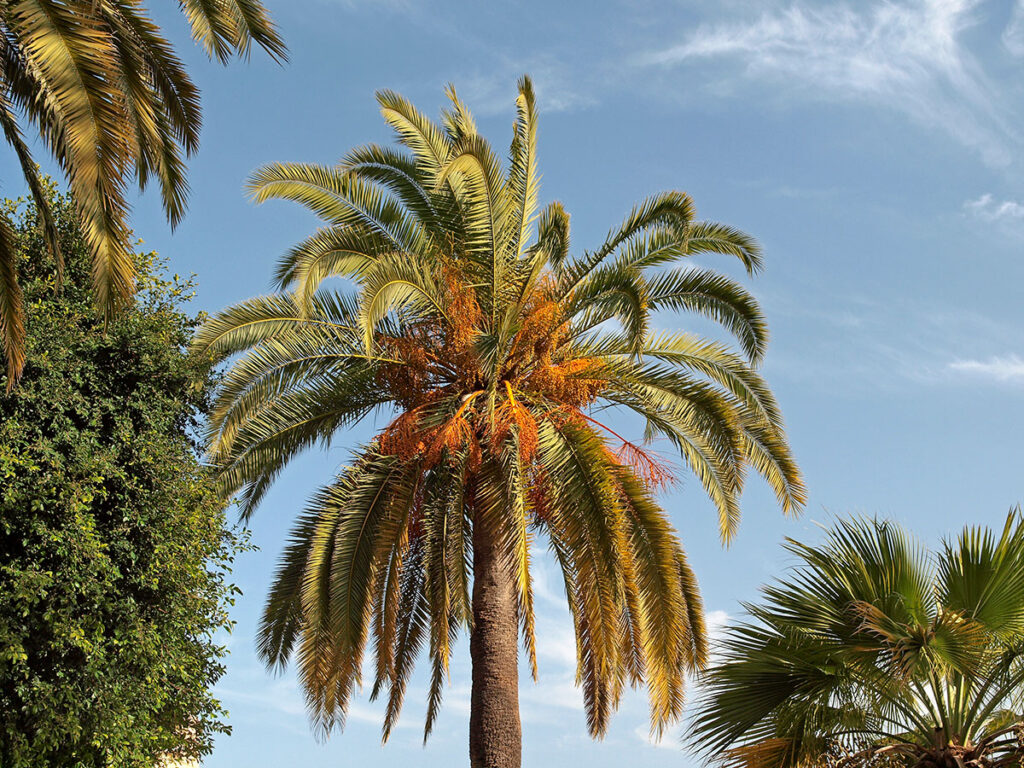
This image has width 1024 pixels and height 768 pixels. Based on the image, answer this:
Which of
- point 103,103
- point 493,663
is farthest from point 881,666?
point 103,103

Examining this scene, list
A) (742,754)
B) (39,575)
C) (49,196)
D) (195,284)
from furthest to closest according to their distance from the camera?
(195,284) < (49,196) < (39,575) < (742,754)

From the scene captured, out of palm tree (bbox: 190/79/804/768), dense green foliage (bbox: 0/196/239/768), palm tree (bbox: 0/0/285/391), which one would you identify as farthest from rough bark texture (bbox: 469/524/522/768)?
palm tree (bbox: 0/0/285/391)

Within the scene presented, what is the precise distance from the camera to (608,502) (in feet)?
41.4

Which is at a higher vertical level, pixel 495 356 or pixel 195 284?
pixel 195 284

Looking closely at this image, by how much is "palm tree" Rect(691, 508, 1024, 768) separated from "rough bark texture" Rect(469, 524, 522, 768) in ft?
13.0

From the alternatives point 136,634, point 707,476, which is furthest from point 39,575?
point 707,476

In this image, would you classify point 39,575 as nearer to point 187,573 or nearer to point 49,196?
point 187,573

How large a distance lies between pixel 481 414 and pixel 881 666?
6089 millimetres

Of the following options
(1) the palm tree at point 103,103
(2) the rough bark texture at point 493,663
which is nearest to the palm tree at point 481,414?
(2) the rough bark texture at point 493,663

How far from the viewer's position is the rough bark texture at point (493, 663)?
43.2ft

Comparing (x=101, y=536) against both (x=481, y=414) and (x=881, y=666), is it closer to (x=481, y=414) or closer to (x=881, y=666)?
(x=481, y=414)

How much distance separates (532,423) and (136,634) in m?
5.63

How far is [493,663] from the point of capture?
44.7ft

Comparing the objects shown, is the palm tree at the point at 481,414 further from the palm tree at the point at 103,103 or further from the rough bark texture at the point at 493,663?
the palm tree at the point at 103,103
